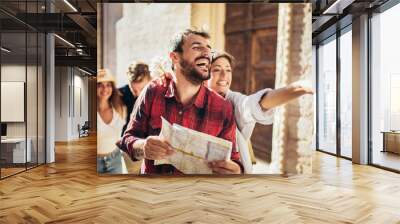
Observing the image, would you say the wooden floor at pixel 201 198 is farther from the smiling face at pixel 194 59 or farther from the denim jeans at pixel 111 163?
the smiling face at pixel 194 59

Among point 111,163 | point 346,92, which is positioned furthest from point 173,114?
point 346,92

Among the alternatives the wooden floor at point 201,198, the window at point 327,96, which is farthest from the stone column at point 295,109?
the window at point 327,96

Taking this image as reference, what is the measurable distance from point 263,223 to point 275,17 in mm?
3682

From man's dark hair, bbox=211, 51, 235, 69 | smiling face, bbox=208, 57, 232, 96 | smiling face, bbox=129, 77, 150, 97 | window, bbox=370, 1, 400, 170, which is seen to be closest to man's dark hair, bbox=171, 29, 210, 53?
man's dark hair, bbox=211, 51, 235, 69

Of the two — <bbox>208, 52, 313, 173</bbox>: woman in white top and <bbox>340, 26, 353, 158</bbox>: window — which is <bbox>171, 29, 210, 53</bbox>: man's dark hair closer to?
<bbox>208, 52, 313, 173</bbox>: woman in white top

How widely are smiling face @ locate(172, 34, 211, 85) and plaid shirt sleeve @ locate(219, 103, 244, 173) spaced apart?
0.66m

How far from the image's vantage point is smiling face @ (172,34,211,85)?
6.04 metres

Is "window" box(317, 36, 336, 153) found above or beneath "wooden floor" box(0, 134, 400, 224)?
above

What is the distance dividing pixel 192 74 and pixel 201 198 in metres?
2.15

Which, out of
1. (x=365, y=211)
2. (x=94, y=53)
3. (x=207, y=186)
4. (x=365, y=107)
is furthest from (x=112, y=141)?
(x=94, y=53)

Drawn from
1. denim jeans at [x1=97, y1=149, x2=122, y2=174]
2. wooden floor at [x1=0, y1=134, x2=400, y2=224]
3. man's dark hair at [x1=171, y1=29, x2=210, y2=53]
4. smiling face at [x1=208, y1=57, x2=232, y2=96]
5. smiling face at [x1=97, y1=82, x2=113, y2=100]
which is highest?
man's dark hair at [x1=171, y1=29, x2=210, y2=53]

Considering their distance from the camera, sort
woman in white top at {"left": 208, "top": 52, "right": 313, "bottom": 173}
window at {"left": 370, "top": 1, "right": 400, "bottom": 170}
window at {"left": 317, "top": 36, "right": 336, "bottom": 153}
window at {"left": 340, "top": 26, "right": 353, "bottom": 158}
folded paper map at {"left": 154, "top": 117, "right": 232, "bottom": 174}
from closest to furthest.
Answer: folded paper map at {"left": 154, "top": 117, "right": 232, "bottom": 174} < woman in white top at {"left": 208, "top": 52, "right": 313, "bottom": 173} < window at {"left": 370, "top": 1, "right": 400, "bottom": 170} < window at {"left": 340, "top": 26, "right": 353, "bottom": 158} < window at {"left": 317, "top": 36, "right": 336, "bottom": 153}

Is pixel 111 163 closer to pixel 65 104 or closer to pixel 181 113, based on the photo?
pixel 181 113

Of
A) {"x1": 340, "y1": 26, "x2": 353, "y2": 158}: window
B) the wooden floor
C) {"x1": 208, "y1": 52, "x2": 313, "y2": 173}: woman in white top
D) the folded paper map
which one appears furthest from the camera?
{"x1": 340, "y1": 26, "x2": 353, "y2": 158}: window
